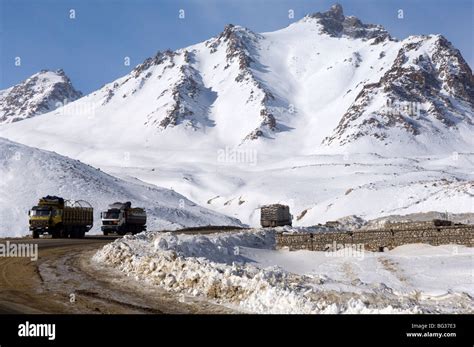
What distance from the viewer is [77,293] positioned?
16062 mm

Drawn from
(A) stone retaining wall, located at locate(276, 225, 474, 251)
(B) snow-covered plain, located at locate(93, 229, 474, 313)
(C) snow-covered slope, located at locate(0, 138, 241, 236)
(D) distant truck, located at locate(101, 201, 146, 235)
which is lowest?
(B) snow-covered plain, located at locate(93, 229, 474, 313)

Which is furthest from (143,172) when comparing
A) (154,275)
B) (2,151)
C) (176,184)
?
(154,275)

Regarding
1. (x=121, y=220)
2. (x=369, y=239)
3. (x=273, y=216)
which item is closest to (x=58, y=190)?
(x=121, y=220)

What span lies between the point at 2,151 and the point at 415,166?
105 meters

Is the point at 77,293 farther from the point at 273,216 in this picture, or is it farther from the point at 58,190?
the point at 58,190

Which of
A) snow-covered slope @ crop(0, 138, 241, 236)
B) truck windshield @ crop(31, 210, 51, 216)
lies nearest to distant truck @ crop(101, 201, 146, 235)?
truck windshield @ crop(31, 210, 51, 216)

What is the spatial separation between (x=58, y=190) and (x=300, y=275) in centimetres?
5018

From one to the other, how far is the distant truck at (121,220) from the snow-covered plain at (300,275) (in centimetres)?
1521

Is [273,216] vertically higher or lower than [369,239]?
higher

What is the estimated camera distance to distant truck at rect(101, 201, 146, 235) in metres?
48.6

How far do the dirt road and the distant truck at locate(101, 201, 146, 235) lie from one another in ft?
83.1

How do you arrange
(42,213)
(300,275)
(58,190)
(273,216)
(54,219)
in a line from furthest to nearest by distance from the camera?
(58,190) → (273,216) → (54,219) → (42,213) → (300,275)

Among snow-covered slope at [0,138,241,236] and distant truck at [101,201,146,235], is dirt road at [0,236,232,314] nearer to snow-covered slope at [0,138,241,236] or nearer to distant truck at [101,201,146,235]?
distant truck at [101,201,146,235]
